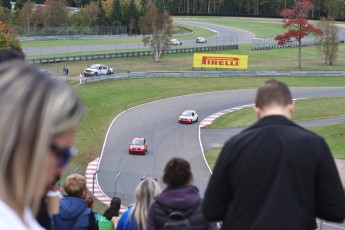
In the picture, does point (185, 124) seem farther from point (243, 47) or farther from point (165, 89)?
point (243, 47)

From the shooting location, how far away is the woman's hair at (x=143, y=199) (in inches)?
264

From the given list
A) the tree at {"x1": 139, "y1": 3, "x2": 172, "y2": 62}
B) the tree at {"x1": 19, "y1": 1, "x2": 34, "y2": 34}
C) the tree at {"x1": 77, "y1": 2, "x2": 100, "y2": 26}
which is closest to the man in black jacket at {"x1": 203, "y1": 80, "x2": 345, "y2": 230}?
the tree at {"x1": 139, "y1": 3, "x2": 172, "y2": 62}

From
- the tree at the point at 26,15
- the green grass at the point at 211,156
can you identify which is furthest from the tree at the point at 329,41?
the tree at the point at 26,15

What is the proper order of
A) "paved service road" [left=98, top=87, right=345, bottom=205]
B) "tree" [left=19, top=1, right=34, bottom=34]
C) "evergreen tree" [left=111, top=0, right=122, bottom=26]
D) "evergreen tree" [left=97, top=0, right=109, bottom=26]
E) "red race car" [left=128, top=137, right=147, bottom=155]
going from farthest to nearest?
"evergreen tree" [left=111, top=0, right=122, bottom=26] < "evergreen tree" [left=97, top=0, right=109, bottom=26] < "tree" [left=19, top=1, right=34, bottom=34] < "red race car" [left=128, top=137, right=147, bottom=155] < "paved service road" [left=98, top=87, right=345, bottom=205]

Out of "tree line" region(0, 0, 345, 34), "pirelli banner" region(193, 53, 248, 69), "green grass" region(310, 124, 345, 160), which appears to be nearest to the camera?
"green grass" region(310, 124, 345, 160)

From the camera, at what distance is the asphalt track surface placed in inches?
3156

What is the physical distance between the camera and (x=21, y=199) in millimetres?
2318

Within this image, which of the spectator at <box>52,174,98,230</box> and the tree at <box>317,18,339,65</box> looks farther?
the tree at <box>317,18,339,65</box>

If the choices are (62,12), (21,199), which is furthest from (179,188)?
(62,12)

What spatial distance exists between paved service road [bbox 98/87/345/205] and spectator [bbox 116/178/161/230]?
714 inches

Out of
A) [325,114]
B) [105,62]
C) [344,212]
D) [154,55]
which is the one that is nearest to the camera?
[344,212]

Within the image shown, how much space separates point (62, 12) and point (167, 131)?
69563 mm

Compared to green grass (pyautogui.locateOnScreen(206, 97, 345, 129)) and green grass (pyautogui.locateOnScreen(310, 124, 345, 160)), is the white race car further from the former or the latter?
green grass (pyautogui.locateOnScreen(310, 124, 345, 160))

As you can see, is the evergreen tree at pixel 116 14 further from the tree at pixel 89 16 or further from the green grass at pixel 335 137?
the green grass at pixel 335 137
